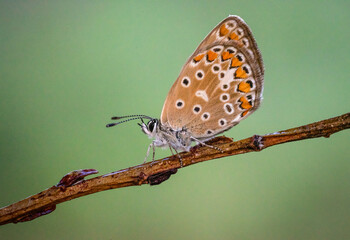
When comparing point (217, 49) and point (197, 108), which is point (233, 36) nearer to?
point (217, 49)

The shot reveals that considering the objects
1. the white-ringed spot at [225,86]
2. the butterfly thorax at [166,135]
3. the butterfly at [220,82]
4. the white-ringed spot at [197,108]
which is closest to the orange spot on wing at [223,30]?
the butterfly at [220,82]

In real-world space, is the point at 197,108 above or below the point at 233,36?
below

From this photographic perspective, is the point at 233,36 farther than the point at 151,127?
No

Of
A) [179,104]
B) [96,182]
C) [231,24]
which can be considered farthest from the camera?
[179,104]

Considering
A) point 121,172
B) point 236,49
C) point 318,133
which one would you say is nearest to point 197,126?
point 236,49

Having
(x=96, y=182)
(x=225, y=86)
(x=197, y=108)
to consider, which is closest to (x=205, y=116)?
(x=197, y=108)

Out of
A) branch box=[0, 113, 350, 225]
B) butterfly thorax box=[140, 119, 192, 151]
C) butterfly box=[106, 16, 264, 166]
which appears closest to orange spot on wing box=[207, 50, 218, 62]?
butterfly box=[106, 16, 264, 166]

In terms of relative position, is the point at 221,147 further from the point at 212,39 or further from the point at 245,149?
the point at 212,39
